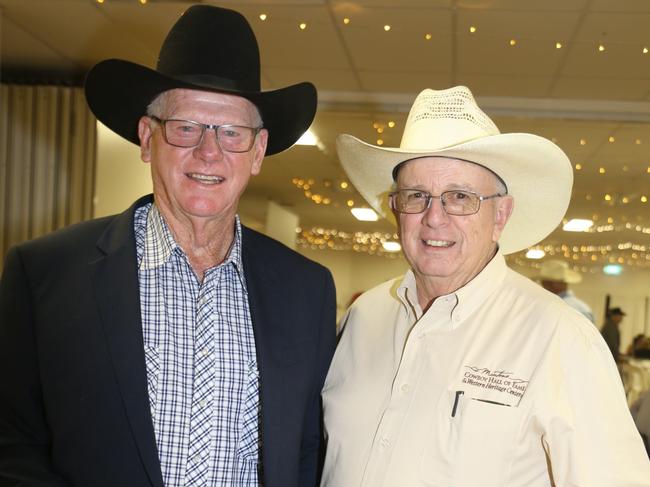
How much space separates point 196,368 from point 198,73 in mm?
742

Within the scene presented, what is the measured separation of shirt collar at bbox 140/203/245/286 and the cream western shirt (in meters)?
0.47

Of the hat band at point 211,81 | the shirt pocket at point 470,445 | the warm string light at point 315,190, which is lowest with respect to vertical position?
Result: the shirt pocket at point 470,445

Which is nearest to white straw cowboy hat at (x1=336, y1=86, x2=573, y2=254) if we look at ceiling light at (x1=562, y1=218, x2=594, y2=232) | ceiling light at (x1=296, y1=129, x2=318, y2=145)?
ceiling light at (x1=296, y1=129, x2=318, y2=145)

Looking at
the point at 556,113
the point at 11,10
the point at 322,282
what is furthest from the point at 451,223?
the point at 556,113

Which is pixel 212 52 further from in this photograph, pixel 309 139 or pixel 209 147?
pixel 309 139

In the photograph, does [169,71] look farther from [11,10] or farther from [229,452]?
[11,10]

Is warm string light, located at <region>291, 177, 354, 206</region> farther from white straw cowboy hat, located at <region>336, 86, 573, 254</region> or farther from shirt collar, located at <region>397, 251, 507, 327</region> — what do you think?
shirt collar, located at <region>397, 251, 507, 327</region>

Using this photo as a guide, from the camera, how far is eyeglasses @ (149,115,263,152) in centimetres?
204

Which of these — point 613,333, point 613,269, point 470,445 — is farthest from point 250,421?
point 613,269

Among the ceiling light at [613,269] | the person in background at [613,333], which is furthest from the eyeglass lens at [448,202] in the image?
the ceiling light at [613,269]

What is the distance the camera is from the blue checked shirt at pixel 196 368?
75.2 inches

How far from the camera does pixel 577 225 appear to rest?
38.9ft

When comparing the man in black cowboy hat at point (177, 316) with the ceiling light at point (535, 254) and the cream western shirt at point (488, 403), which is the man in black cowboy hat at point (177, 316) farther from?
the ceiling light at point (535, 254)

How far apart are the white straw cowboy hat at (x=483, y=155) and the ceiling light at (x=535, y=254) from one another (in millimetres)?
12531
